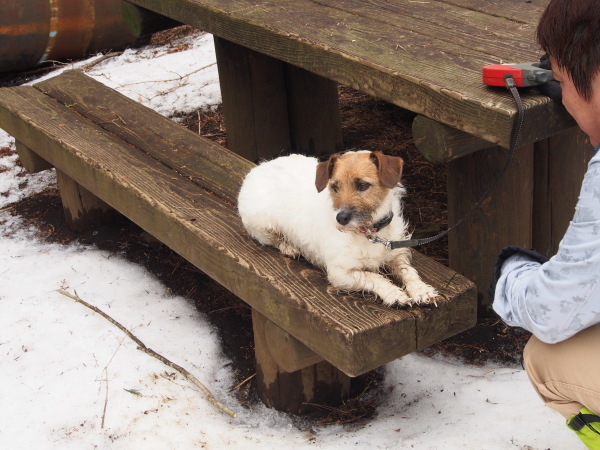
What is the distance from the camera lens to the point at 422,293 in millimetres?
3199

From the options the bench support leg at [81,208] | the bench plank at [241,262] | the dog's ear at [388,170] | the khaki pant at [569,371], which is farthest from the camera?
the bench support leg at [81,208]

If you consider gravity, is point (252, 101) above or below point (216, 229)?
below

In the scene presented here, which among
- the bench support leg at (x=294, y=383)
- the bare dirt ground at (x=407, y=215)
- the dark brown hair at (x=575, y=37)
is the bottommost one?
the bare dirt ground at (x=407, y=215)

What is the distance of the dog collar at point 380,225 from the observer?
10.8 ft

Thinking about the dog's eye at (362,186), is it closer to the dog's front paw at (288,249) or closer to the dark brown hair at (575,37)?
the dog's front paw at (288,249)

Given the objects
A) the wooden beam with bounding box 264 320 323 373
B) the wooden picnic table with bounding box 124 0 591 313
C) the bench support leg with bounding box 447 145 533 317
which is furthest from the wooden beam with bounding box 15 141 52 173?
the bench support leg with bounding box 447 145 533 317

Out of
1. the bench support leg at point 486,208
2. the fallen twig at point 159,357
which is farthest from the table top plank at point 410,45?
the fallen twig at point 159,357

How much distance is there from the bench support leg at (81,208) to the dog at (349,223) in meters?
2.28

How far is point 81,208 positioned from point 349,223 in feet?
9.87

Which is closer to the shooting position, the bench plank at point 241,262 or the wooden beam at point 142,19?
the bench plank at point 241,262

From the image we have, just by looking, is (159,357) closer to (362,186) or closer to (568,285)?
(362,186)

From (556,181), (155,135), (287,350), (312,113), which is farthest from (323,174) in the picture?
(312,113)

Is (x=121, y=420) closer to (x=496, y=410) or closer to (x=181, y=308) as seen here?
(x=181, y=308)

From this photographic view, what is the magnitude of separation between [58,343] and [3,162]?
9.69ft
